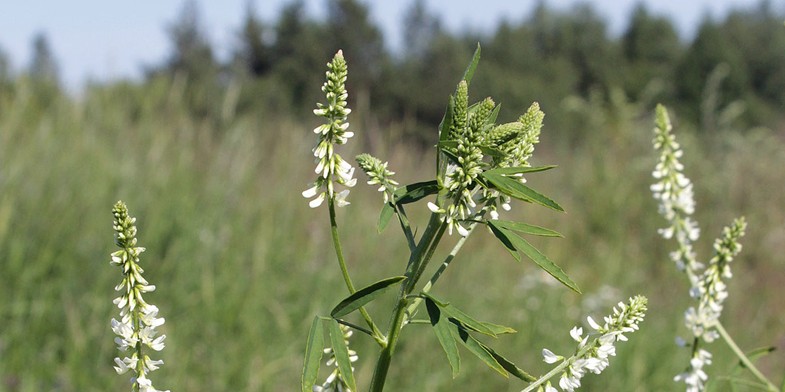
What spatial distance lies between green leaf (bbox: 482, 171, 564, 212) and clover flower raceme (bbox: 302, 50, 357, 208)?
0.34 ft

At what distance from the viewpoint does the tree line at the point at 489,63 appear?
1202cm

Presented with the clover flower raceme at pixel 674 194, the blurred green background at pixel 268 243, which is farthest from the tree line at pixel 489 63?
the clover flower raceme at pixel 674 194

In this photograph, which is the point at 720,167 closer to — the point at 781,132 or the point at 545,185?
the point at 545,185

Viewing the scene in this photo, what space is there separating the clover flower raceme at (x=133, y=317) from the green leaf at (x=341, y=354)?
130 mm

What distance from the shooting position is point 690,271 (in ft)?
3.43

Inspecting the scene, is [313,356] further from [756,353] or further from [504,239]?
[756,353]

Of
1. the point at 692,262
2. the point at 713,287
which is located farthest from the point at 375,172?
the point at 692,262

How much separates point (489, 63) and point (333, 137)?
20.4 meters

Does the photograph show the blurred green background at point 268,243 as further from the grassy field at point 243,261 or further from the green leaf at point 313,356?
the green leaf at point 313,356

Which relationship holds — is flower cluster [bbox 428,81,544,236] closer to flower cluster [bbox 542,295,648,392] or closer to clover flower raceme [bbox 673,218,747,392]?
flower cluster [bbox 542,295,648,392]

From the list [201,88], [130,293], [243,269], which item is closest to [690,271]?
[130,293]

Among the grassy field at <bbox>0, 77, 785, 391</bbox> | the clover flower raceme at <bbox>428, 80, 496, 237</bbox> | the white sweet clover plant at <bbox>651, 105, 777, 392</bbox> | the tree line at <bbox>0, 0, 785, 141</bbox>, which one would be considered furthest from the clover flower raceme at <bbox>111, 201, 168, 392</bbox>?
the tree line at <bbox>0, 0, 785, 141</bbox>

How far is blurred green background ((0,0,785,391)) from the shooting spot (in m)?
3.92

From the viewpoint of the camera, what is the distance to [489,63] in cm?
2066
